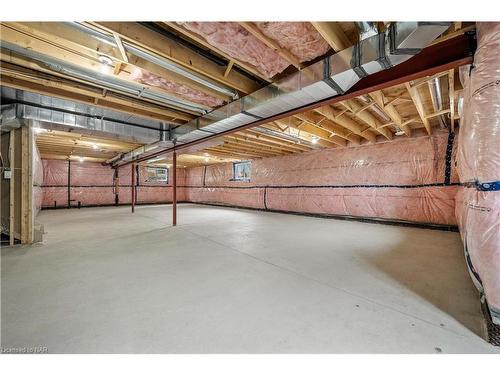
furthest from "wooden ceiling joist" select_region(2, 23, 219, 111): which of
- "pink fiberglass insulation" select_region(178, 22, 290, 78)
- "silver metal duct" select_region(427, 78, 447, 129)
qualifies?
"silver metal duct" select_region(427, 78, 447, 129)

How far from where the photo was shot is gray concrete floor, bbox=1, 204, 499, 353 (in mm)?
1157

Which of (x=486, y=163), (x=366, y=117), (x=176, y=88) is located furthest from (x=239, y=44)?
(x=366, y=117)

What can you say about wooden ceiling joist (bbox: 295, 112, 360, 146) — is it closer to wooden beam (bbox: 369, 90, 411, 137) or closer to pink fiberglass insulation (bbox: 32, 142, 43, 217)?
wooden beam (bbox: 369, 90, 411, 137)

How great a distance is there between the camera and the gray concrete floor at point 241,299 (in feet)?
3.80

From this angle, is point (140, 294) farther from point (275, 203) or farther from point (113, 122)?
point (275, 203)

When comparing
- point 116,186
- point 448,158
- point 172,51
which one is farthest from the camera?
point 116,186

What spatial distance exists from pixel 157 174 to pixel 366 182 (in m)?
10.1

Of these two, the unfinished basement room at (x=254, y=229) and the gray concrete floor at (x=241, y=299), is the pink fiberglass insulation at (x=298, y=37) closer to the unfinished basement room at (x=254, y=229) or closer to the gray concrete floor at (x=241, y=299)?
the unfinished basement room at (x=254, y=229)

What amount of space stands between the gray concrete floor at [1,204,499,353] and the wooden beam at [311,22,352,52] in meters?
1.97

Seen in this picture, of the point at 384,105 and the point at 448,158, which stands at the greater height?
the point at 384,105

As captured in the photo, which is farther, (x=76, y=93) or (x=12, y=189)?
(x=12, y=189)

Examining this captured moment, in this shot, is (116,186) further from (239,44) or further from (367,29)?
(367,29)

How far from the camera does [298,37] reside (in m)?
1.64

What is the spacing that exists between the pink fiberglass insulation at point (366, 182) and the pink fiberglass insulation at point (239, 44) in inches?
160
